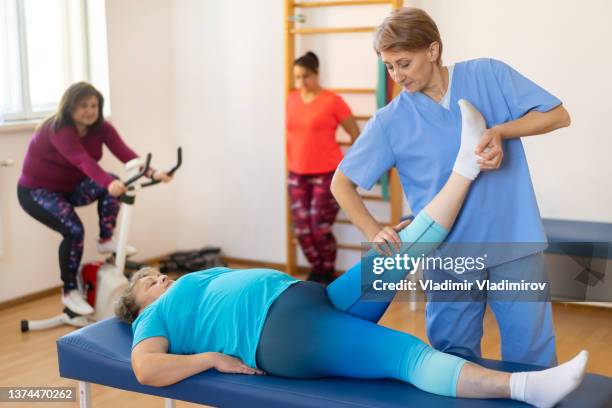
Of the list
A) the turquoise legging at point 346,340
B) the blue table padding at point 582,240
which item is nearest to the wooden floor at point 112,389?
the blue table padding at point 582,240

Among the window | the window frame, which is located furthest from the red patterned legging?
the window frame

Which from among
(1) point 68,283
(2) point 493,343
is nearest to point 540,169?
(2) point 493,343

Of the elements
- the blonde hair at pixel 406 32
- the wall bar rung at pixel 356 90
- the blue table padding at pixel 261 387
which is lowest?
the blue table padding at pixel 261 387

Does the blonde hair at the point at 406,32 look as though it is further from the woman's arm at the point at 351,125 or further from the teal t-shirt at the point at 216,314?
the woman's arm at the point at 351,125

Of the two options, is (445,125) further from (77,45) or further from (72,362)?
(77,45)

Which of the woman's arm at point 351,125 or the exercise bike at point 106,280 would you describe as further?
the woman's arm at point 351,125

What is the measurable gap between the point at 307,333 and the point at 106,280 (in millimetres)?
2090

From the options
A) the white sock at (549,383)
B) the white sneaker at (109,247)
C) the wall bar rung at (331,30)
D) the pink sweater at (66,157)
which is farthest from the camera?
the wall bar rung at (331,30)

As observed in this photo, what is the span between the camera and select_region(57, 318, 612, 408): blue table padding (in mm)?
1976

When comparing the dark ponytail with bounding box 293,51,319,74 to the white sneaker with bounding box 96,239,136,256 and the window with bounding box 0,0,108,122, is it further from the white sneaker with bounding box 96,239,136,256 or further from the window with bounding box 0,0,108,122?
the white sneaker with bounding box 96,239,136,256

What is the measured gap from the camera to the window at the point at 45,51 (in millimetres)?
4262

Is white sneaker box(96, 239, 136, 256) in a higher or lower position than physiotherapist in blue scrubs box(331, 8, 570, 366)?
lower

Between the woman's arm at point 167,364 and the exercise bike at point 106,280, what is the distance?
5.91 ft

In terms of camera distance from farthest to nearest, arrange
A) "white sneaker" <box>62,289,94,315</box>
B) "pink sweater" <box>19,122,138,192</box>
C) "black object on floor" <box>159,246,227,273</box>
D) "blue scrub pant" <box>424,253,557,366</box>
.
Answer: "black object on floor" <box>159,246,227,273</box> → "white sneaker" <box>62,289,94,315</box> → "pink sweater" <box>19,122,138,192</box> → "blue scrub pant" <box>424,253,557,366</box>
